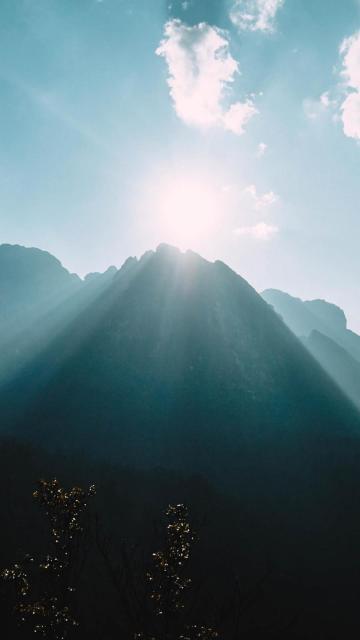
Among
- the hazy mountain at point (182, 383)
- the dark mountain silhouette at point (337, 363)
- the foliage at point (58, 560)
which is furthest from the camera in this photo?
the dark mountain silhouette at point (337, 363)

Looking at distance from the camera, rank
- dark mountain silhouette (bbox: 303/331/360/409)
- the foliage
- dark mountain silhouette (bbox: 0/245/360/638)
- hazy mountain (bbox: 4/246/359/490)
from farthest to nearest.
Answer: dark mountain silhouette (bbox: 303/331/360/409) → hazy mountain (bbox: 4/246/359/490) → dark mountain silhouette (bbox: 0/245/360/638) → the foliage

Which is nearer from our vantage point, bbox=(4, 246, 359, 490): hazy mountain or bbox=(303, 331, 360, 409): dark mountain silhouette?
bbox=(4, 246, 359, 490): hazy mountain

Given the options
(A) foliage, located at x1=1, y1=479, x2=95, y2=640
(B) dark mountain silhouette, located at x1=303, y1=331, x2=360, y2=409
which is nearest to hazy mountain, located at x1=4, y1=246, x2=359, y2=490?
(B) dark mountain silhouette, located at x1=303, y1=331, x2=360, y2=409

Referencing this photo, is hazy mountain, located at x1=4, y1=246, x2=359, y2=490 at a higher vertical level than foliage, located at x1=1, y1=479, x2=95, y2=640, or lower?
higher

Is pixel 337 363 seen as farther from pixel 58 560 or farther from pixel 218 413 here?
pixel 58 560

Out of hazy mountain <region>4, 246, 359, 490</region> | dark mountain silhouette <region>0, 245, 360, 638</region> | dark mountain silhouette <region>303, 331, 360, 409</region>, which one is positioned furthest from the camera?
dark mountain silhouette <region>303, 331, 360, 409</region>

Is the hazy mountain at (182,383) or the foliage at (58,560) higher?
the hazy mountain at (182,383)

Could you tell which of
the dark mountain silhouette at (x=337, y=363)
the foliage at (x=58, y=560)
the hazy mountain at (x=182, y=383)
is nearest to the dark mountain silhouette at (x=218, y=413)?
the hazy mountain at (x=182, y=383)

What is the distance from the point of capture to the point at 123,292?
12562 centimetres

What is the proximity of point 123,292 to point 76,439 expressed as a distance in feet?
172

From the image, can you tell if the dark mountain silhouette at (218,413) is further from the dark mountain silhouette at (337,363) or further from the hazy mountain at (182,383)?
the dark mountain silhouette at (337,363)

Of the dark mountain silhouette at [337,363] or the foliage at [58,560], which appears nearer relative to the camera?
the foliage at [58,560]

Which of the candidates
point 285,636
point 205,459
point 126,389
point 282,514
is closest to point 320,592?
point 285,636

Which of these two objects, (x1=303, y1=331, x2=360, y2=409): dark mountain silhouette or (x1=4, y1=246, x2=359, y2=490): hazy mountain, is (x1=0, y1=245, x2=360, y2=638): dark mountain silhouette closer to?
(x1=4, y1=246, x2=359, y2=490): hazy mountain
